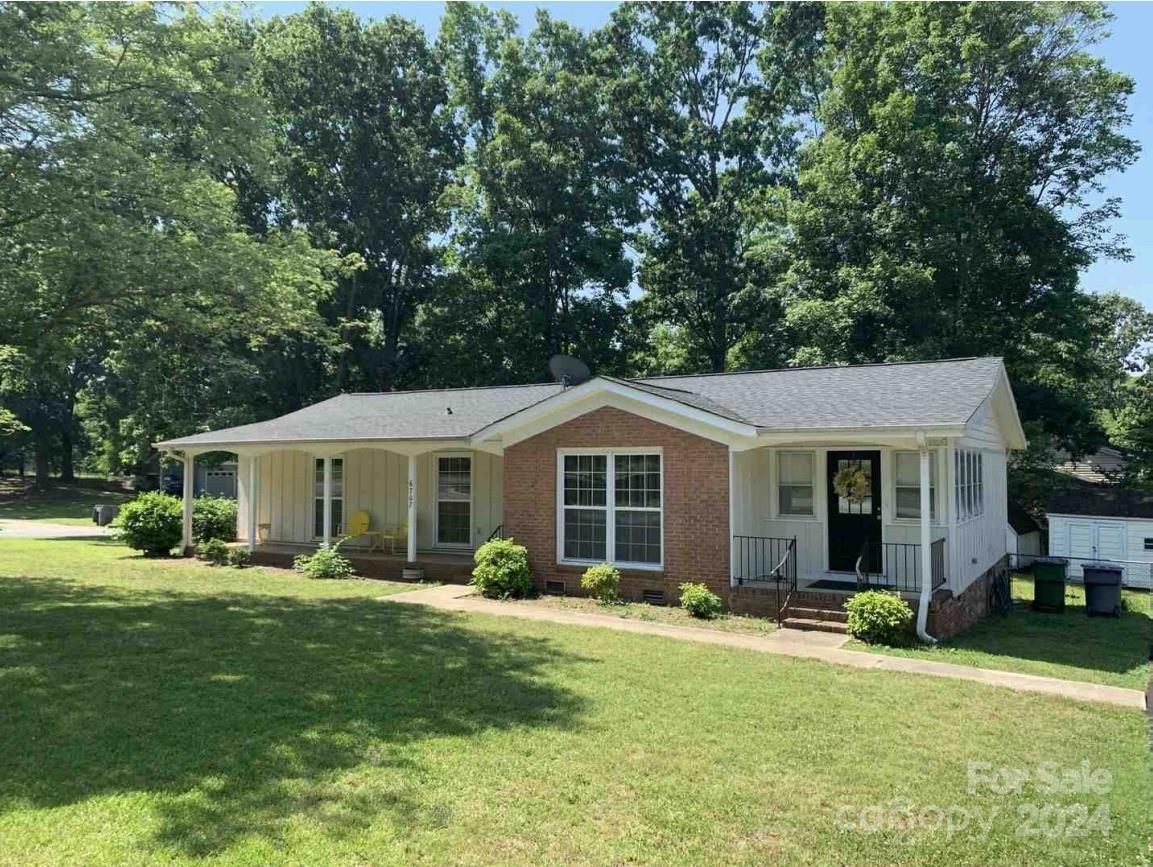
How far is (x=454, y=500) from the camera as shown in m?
16.8

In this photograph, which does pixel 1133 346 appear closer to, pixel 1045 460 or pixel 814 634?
pixel 1045 460

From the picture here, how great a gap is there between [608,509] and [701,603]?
7.92 feet

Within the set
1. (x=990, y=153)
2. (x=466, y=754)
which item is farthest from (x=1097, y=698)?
(x=990, y=153)

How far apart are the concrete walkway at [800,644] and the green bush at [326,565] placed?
8.98 ft

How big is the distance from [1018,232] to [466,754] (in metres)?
25.0

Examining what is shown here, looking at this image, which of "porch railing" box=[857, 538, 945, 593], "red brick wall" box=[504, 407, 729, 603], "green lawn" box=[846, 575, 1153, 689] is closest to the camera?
"green lawn" box=[846, 575, 1153, 689]

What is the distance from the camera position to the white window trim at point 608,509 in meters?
12.4

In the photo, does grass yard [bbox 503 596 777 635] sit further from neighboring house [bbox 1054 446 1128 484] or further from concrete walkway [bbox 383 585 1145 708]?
neighboring house [bbox 1054 446 1128 484]

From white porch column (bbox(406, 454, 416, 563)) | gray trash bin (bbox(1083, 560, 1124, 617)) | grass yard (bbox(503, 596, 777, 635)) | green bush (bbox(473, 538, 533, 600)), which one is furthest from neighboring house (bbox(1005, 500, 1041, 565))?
white porch column (bbox(406, 454, 416, 563))

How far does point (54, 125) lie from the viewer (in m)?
11.2

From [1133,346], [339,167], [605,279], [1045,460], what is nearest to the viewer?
[1045,460]

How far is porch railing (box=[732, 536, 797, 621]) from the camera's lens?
37.4 feet

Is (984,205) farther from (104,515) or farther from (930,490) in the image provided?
(104,515)

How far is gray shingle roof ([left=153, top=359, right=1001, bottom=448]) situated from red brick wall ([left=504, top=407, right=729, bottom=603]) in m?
0.73
